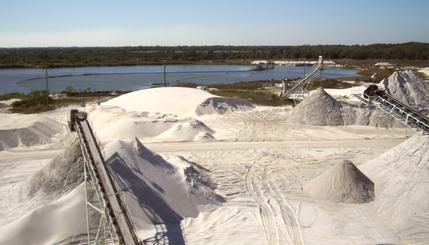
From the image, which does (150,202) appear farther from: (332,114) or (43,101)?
(43,101)

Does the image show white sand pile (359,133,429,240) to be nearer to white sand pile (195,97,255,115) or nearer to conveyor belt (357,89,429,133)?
conveyor belt (357,89,429,133)

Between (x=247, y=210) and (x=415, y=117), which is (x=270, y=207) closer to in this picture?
(x=247, y=210)

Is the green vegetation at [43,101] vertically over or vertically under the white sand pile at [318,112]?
under

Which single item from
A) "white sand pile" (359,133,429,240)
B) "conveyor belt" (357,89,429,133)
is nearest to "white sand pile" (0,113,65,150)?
"conveyor belt" (357,89,429,133)

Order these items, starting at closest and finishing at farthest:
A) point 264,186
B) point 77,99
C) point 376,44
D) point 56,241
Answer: point 56,241 < point 264,186 < point 77,99 < point 376,44

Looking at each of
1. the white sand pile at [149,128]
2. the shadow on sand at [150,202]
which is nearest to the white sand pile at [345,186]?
the shadow on sand at [150,202]

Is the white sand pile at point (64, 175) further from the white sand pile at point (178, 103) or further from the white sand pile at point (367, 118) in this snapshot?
the white sand pile at point (367, 118)

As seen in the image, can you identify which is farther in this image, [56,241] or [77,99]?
[77,99]

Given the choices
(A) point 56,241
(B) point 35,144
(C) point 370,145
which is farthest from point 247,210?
(B) point 35,144
